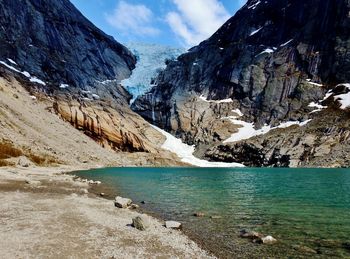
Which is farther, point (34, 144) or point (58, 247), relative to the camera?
point (34, 144)

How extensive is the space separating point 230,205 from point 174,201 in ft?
20.6

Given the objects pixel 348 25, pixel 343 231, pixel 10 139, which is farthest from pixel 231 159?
pixel 343 231

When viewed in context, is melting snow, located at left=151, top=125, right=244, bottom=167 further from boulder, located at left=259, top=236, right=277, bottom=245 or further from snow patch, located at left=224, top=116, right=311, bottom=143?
boulder, located at left=259, top=236, right=277, bottom=245

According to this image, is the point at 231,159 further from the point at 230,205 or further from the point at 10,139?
the point at 230,205

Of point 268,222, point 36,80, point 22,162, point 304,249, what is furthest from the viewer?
point 36,80

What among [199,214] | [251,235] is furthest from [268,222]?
[199,214]

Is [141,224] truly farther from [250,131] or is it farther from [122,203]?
[250,131]

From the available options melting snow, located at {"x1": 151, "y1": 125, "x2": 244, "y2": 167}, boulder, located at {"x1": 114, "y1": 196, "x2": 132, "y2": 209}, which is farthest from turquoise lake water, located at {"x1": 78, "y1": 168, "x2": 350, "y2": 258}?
melting snow, located at {"x1": 151, "y1": 125, "x2": 244, "y2": 167}

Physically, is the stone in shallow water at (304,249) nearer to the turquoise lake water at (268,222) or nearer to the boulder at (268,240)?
the turquoise lake water at (268,222)

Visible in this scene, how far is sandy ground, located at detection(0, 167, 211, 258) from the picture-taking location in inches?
618

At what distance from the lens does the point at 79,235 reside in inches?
746

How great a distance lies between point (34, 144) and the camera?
321ft

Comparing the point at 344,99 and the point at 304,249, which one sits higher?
the point at 344,99

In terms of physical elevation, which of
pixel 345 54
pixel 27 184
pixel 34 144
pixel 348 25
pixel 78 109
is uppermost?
pixel 348 25
